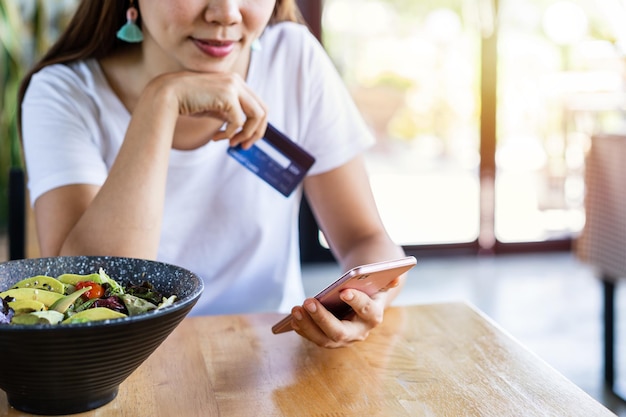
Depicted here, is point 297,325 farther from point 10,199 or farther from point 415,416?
point 10,199

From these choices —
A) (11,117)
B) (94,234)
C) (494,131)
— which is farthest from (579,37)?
(94,234)

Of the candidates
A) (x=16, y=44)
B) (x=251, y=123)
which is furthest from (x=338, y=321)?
(x=16, y=44)

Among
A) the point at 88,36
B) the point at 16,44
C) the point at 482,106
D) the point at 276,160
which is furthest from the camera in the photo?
the point at 482,106

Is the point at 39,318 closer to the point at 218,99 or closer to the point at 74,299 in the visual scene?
the point at 74,299

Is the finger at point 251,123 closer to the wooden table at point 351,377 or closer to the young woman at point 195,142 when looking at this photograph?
the young woman at point 195,142

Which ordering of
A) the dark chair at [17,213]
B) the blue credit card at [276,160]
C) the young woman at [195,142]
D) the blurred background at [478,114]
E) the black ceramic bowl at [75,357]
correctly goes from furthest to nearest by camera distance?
the blurred background at [478,114]
the dark chair at [17,213]
the blue credit card at [276,160]
the young woman at [195,142]
the black ceramic bowl at [75,357]

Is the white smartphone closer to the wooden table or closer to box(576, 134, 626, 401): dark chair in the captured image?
the wooden table

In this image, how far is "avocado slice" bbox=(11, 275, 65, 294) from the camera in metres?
0.91

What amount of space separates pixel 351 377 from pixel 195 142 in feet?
2.30

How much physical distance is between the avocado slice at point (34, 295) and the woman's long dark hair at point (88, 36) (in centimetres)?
72

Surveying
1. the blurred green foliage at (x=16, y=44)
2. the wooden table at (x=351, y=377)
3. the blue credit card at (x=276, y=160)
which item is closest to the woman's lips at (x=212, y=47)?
the blue credit card at (x=276, y=160)

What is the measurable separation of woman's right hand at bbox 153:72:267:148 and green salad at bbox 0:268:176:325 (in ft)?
1.32

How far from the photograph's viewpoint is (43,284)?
3.03 feet

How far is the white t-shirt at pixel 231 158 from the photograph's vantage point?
4.69ft
